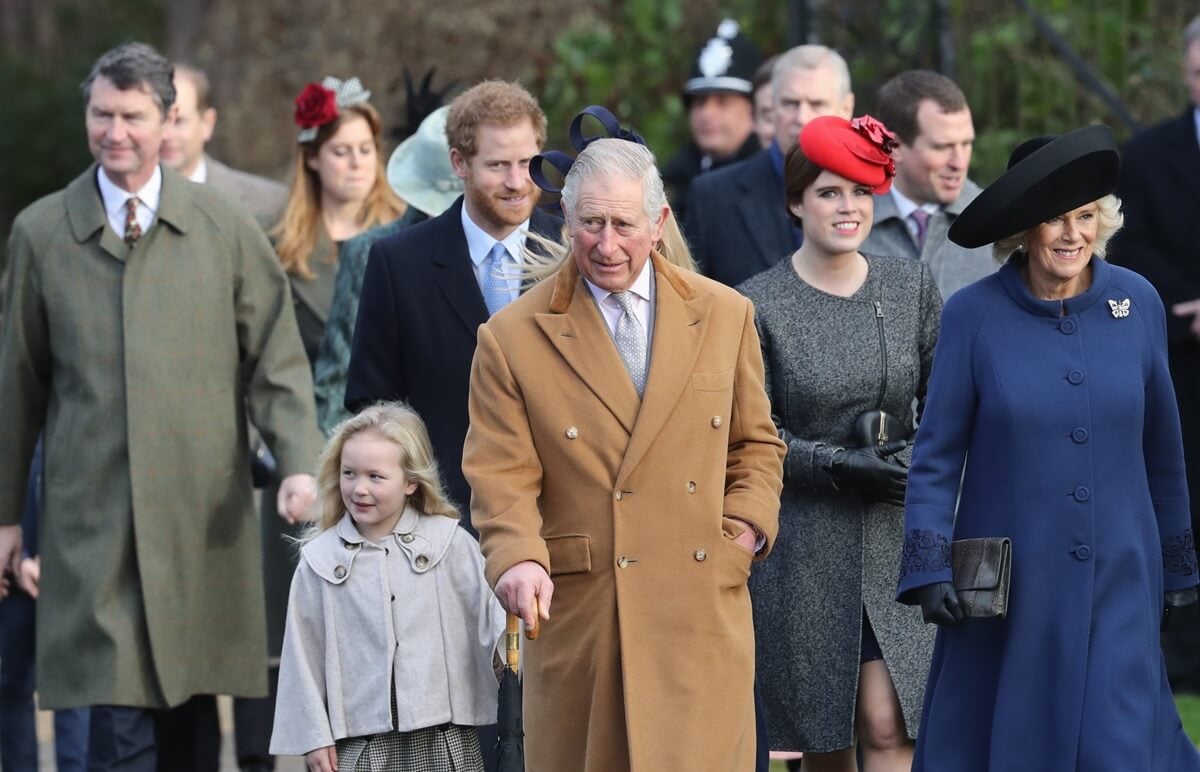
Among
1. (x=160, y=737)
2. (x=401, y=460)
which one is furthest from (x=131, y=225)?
(x=160, y=737)

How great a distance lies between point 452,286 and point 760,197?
5.54 ft

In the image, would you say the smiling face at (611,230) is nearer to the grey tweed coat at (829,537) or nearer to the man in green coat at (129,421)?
the grey tweed coat at (829,537)

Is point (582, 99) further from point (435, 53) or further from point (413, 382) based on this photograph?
point (413, 382)

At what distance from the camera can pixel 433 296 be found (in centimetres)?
652

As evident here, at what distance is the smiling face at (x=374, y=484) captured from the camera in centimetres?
602

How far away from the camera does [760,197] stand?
787cm

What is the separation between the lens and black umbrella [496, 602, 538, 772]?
5.36 metres

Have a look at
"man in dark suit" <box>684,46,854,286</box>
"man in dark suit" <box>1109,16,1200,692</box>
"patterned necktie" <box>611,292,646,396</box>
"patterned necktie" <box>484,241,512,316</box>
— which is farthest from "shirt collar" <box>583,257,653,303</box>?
"man in dark suit" <box>1109,16,1200,692</box>

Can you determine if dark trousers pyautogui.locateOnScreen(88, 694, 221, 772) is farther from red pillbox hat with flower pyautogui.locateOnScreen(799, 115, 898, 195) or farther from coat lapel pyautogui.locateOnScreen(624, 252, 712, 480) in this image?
red pillbox hat with flower pyautogui.locateOnScreen(799, 115, 898, 195)

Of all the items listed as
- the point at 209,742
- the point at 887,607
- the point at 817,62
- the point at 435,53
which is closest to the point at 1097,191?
the point at 887,607

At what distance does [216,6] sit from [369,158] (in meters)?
6.84

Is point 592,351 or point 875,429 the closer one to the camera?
point 592,351

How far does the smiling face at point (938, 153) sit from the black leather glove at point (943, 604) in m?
2.02

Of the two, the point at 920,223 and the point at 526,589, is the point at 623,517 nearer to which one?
the point at 526,589
